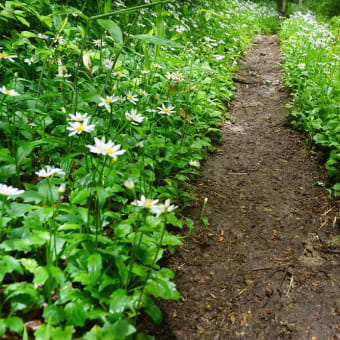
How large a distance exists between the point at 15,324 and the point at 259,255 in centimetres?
137

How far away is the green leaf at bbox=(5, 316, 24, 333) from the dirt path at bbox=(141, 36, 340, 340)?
571 mm

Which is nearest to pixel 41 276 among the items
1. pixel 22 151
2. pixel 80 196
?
pixel 80 196

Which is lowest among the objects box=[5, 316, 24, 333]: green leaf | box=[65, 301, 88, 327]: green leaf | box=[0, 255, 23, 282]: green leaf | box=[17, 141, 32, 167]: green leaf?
box=[65, 301, 88, 327]: green leaf

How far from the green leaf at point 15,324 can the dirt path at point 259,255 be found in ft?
1.87

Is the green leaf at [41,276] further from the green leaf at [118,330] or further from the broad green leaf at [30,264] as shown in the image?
the green leaf at [118,330]

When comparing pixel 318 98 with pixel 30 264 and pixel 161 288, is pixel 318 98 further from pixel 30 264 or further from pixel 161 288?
pixel 30 264

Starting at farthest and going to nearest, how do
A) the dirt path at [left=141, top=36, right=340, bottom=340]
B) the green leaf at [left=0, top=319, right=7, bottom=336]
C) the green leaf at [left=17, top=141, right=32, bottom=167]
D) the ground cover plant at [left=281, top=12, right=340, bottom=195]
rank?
the ground cover plant at [left=281, top=12, right=340, bottom=195]
the green leaf at [left=17, top=141, right=32, bottom=167]
the dirt path at [left=141, top=36, right=340, bottom=340]
the green leaf at [left=0, top=319, right=7, bottom=336]

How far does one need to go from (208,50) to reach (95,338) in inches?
175

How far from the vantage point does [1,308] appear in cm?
124

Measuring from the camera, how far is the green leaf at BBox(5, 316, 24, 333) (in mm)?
1151

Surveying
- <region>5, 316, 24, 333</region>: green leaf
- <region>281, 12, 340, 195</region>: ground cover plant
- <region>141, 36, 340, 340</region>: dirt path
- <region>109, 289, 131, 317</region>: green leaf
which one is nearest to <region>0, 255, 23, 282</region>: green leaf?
<region>5, 316, 24, 333</region>: green leaf

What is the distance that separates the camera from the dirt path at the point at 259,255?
5.05ft

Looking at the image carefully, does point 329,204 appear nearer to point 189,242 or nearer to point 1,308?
point 189,242

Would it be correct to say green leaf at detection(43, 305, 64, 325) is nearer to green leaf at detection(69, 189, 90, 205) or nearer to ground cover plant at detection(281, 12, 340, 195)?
green leaf at detection(69, 189, 90, 205)
